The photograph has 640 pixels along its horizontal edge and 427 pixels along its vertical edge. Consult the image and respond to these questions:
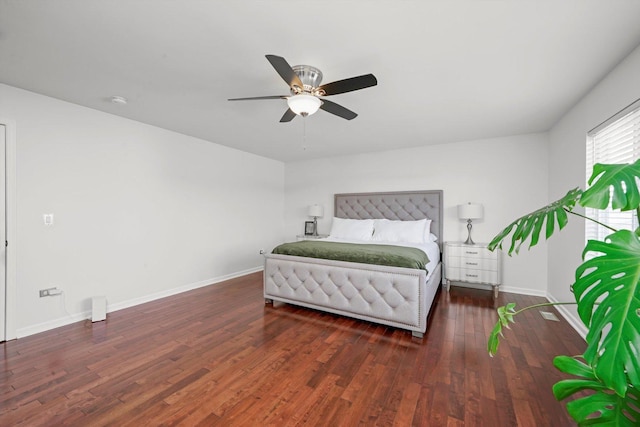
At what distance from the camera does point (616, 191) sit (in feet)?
2.90

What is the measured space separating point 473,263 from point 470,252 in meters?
0.17

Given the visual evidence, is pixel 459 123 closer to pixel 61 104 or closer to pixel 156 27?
pixel 156 27

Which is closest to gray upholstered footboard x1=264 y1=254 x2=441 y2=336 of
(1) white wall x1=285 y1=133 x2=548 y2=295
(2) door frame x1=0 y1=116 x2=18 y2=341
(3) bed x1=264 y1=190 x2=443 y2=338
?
(3) bed x1=264 y1=190 x2=443 y2=338

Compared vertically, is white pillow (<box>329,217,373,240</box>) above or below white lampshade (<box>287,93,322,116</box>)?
below

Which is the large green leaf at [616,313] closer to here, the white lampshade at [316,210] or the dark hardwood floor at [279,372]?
the dark hardwood floor at [279,372]

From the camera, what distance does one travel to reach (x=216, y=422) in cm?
151

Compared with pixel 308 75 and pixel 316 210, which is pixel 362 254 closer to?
pixel 308 75

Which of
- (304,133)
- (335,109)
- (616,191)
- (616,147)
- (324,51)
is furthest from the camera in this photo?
(304,133)

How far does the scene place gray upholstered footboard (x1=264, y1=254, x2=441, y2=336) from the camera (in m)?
2.56

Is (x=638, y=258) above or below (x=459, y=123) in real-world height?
below

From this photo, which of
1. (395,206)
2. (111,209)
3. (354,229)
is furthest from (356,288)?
(111,209)

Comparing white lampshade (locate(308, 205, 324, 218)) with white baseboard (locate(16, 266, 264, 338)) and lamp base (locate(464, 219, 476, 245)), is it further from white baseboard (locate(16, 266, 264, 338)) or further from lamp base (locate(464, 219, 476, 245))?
lamp base (locate(464, 219, 476, 245))

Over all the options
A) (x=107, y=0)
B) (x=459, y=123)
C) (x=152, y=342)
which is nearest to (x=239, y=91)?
(x=107, y=0)

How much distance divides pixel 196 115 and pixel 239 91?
96cm
